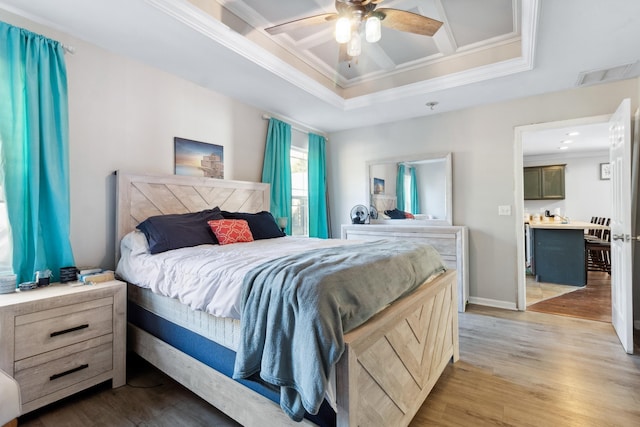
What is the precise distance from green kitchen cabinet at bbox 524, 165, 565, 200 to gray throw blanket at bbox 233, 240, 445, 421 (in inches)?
296

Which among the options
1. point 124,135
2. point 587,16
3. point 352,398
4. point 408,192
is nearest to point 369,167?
point 408,192

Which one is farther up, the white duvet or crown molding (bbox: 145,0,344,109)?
crown molding (bbox: 145,0,344,109)

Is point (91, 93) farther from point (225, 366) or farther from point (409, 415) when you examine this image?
point (409, 415)

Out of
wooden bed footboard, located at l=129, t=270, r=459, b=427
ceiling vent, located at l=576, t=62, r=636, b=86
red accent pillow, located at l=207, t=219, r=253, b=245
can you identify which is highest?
ceiling vent, located at l=576, t=62, r=636, b=86

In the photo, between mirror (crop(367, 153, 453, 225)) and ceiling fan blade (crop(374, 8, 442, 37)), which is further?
mirror (crop(367, 153, 453, 225))

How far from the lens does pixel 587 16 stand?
6.69ft

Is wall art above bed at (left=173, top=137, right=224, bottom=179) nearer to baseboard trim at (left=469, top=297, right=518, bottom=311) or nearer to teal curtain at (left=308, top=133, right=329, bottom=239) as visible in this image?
teal curtain at (left=308, top=133, right=329, bottom=239)

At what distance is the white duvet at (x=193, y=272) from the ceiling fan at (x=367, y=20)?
152 cm

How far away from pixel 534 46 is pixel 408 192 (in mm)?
2187

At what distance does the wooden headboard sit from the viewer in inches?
99.4

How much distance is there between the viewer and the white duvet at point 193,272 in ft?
4.94

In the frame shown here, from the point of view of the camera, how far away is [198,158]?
3.20m

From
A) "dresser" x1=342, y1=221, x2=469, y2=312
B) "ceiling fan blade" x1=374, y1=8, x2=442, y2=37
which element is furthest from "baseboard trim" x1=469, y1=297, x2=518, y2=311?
"ceiling fan blade" x1=374, y1=8, x2=442, y2=37

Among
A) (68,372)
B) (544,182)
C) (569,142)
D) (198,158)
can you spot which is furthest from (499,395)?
(544,182)
